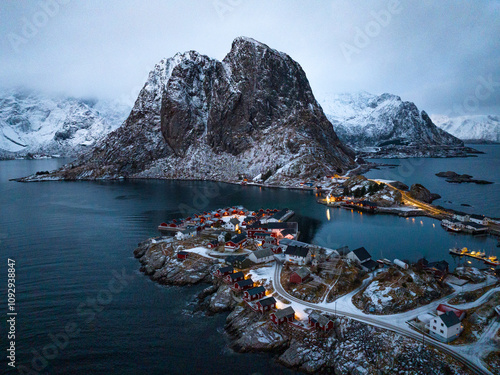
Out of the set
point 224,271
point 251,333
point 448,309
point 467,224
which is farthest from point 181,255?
point 467,224

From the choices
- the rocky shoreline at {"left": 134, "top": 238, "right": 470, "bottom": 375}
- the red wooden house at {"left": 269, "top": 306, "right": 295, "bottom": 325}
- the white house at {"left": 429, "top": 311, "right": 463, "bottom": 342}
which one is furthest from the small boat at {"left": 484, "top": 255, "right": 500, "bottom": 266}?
the red wooden house at {"left": 269, "top": 306, "right": 295, "bottom": 325}

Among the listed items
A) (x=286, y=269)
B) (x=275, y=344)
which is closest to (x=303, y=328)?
(x=275, y=344)

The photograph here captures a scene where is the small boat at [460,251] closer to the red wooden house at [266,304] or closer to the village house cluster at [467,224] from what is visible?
the village house cluster at [467,224]

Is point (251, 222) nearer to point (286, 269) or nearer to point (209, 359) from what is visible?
point (286, 269)

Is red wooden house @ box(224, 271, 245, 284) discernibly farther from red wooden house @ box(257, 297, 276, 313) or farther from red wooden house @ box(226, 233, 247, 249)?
red wooden house @ box(226, 233, 247, 249)

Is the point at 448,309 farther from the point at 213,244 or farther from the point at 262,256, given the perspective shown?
the point at 213,244
